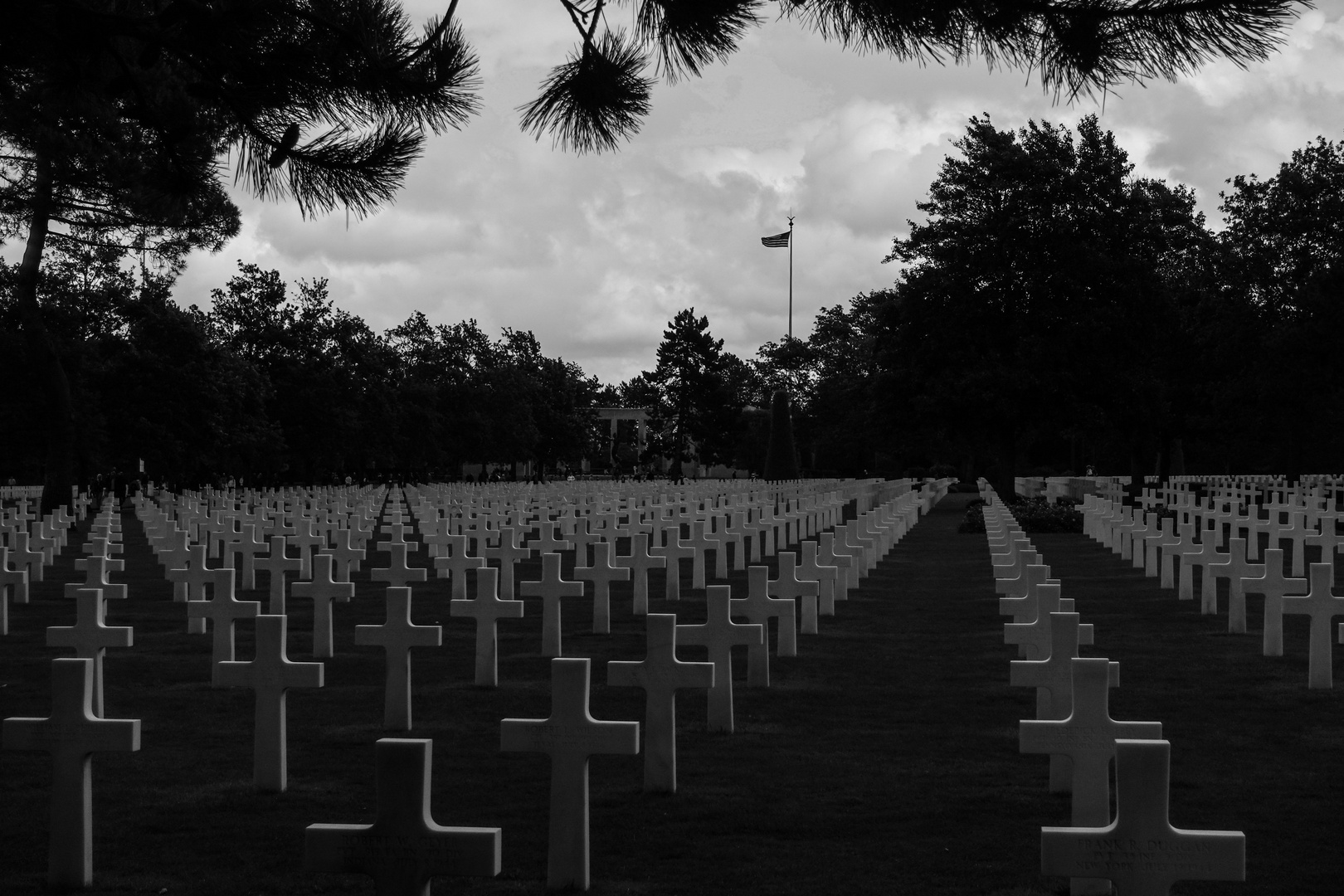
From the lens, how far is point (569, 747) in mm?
4727

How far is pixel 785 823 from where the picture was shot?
577 cm

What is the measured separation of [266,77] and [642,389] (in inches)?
4044

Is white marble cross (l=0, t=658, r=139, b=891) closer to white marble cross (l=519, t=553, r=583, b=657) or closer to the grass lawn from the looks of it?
the grass lawn

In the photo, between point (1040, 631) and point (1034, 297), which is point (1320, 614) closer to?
point (1040, 631)

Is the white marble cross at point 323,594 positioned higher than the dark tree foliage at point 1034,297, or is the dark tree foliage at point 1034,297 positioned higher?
the dark tree foliage at point 1034,297

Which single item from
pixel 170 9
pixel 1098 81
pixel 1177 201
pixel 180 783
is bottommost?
pixel 180 783

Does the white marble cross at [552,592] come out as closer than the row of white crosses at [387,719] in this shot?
No

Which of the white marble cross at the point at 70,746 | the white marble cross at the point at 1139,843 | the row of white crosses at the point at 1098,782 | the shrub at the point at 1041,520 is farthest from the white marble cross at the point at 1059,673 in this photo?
the shrub at the point at 1041,520

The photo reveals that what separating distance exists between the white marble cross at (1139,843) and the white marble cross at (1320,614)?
5.94 metres

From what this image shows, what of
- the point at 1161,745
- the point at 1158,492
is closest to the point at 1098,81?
the point at 1161,745

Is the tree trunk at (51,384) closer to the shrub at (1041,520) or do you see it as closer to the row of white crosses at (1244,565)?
the shrub at (1041,520)

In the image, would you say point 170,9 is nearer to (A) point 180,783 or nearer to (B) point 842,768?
(A) point 180,783

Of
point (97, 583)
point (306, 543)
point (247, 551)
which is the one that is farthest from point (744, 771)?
point (306, 543)

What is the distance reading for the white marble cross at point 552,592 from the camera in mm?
9867
